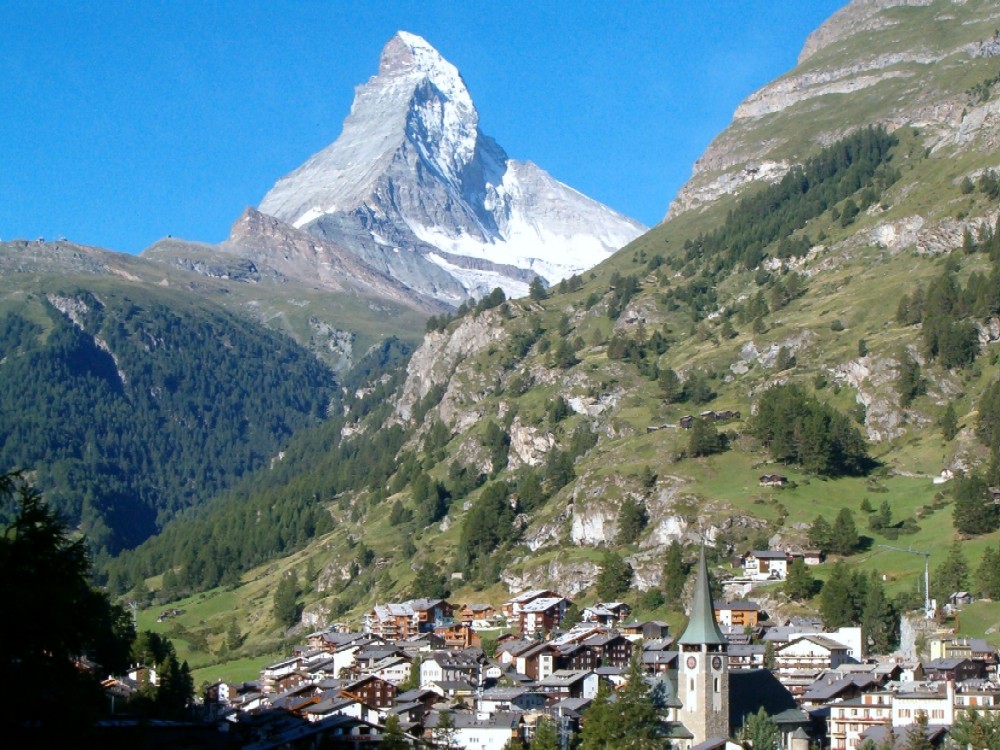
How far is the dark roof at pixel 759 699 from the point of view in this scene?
119250mm

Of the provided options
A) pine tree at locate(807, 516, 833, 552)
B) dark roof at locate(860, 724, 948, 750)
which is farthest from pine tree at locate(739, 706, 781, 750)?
pine tree at locate(807, 516, 833, 552)

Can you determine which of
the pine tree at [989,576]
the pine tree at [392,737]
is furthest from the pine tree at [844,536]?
the pine tree at [392,737]

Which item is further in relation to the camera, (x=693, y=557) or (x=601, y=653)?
(x=693, y=557)

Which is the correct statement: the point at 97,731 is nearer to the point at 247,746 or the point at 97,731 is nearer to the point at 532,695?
the point at 247,746

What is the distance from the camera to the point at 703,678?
117062 mm

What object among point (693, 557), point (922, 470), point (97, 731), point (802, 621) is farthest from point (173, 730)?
point (922, 470)

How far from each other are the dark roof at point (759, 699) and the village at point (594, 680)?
111mm

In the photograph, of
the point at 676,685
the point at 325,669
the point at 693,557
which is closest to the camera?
the point at 676,685

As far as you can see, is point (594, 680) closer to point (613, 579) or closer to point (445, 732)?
point (445, 732)

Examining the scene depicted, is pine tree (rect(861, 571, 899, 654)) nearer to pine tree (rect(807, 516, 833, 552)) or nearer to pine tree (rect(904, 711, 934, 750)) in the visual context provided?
pine tree (rect(807, 516, 833, 552))

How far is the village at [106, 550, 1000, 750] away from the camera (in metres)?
117

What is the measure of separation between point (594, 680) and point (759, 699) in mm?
25231

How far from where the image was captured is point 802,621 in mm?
160250

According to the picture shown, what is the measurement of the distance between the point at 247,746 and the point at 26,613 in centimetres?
7627
